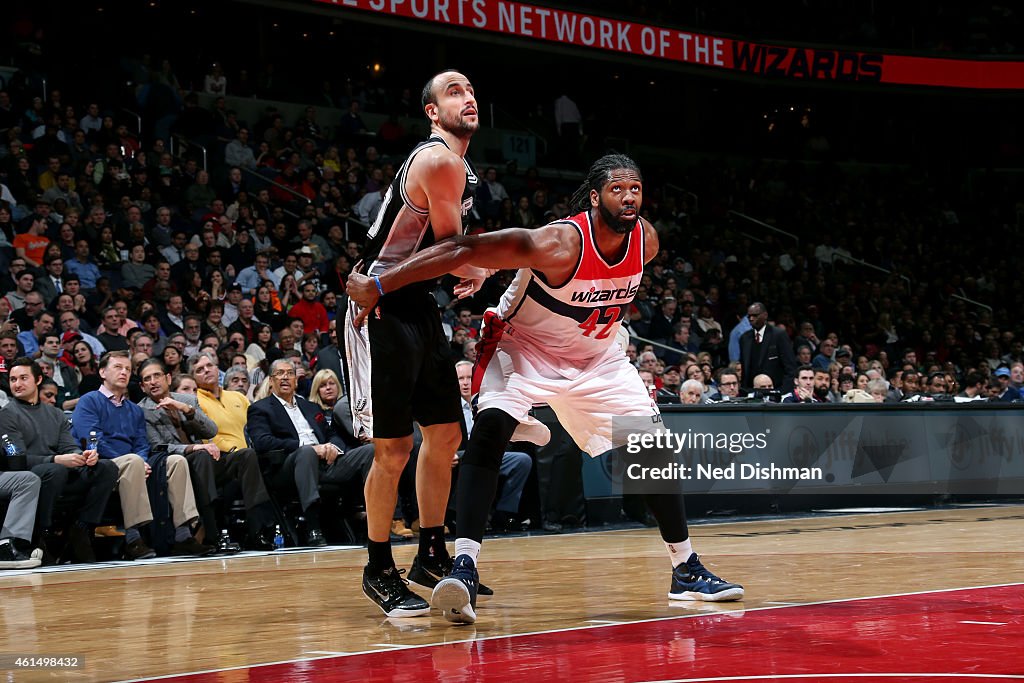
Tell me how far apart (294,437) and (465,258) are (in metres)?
4.64

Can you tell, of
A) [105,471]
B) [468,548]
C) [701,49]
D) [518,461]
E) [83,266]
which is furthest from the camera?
[701,49]

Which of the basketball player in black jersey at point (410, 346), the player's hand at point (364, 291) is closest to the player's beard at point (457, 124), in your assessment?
the basketball player in black jersey at point (410, 346)

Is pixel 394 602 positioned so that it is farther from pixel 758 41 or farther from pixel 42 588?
pixel 758 41

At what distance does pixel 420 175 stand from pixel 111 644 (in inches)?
80.0

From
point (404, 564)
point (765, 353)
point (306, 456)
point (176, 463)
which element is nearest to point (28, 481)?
point (176, 463)

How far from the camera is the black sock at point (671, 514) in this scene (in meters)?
4.96

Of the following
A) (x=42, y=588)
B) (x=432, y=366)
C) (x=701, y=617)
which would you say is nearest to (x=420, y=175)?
(x=432, y=366)

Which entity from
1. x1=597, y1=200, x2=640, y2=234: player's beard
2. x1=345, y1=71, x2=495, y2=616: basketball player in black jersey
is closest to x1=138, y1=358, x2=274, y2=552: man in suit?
x1=345, y1=71, x2=495, y2=616: basketball player in black jersey

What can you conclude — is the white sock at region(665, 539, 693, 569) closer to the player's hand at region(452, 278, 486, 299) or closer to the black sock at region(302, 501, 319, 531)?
the player's hand at region(452, 278, 486, 299)

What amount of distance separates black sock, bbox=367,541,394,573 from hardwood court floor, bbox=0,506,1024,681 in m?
0.19

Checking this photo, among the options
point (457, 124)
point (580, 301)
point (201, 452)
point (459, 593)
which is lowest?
point (459, 593)

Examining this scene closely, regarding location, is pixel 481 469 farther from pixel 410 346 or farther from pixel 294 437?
pixel 294 437

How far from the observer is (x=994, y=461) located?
1112 centimetres

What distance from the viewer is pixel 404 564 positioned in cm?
709
